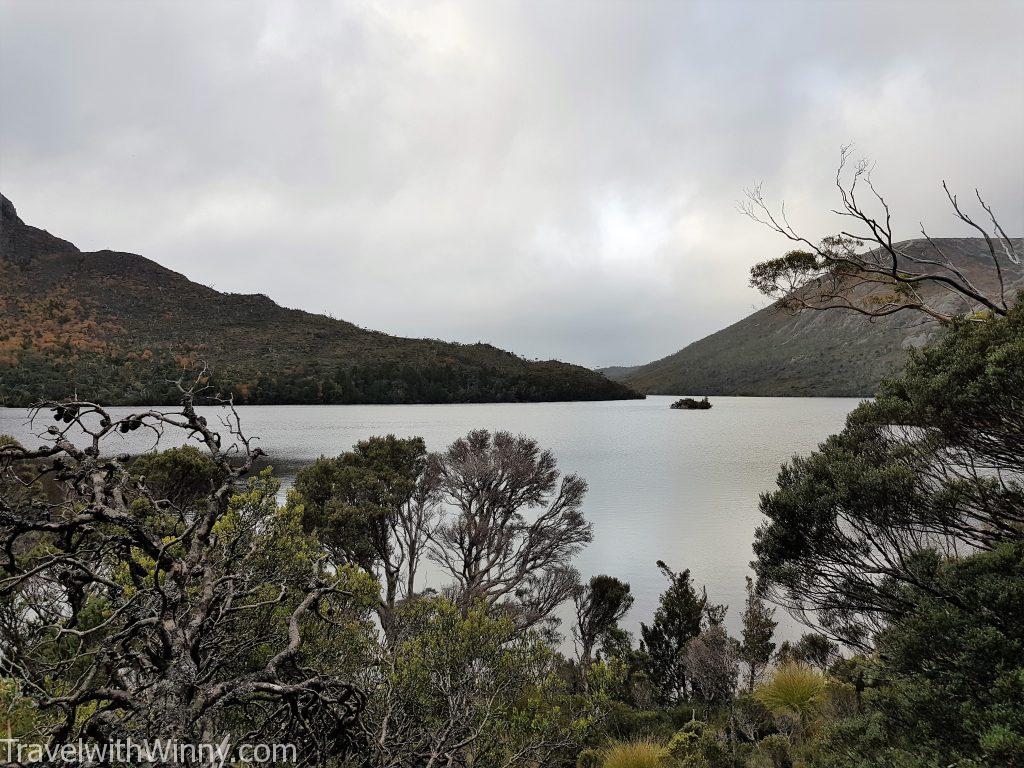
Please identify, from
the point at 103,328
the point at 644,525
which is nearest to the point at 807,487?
the point at 644,525

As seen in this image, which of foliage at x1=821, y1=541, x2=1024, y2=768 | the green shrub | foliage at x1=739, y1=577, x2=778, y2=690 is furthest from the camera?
foliage at x1=739, y1=577, x2=778, y2=690

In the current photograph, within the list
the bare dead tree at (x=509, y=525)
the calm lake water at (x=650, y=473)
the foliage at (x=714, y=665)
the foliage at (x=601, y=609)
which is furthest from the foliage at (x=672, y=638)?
the bare dead tree at (x=509, y=525)

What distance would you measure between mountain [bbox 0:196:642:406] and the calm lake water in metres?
4.56

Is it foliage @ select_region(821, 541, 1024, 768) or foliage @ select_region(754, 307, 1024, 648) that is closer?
foliage @ select_region(821, 541, 1024, 768)

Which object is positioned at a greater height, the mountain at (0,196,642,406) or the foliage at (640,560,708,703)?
the mountain at (0,196,642,406)

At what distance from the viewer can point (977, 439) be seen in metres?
7.58

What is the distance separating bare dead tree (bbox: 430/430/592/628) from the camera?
773 inches

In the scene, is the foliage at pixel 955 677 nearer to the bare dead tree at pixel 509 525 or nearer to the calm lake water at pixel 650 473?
the calm lake water at pixel 650 473

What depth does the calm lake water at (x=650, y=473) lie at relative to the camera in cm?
2489

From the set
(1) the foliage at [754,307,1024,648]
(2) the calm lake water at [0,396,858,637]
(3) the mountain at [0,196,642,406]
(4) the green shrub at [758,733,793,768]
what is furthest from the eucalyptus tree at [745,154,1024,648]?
(3) the mountain at [0,196,642,406]

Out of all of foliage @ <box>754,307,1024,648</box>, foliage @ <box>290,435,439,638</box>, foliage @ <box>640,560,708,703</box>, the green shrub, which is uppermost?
foliage @ <box>754,307,1024,648</box>

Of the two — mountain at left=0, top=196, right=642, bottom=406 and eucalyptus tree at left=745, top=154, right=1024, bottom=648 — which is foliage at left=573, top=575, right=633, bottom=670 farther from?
mountain at left=0, top=196, right=642, bottom=406

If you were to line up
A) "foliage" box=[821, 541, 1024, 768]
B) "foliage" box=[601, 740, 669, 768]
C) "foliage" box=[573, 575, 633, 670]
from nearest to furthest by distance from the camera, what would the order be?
"foliage" box=[821, 541, 1024, 768] → "foliage" box=[601, 740, 669, 768] → "foliage" box=[573, 575, 633, 670]

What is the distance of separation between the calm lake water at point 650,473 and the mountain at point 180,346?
456 cm
